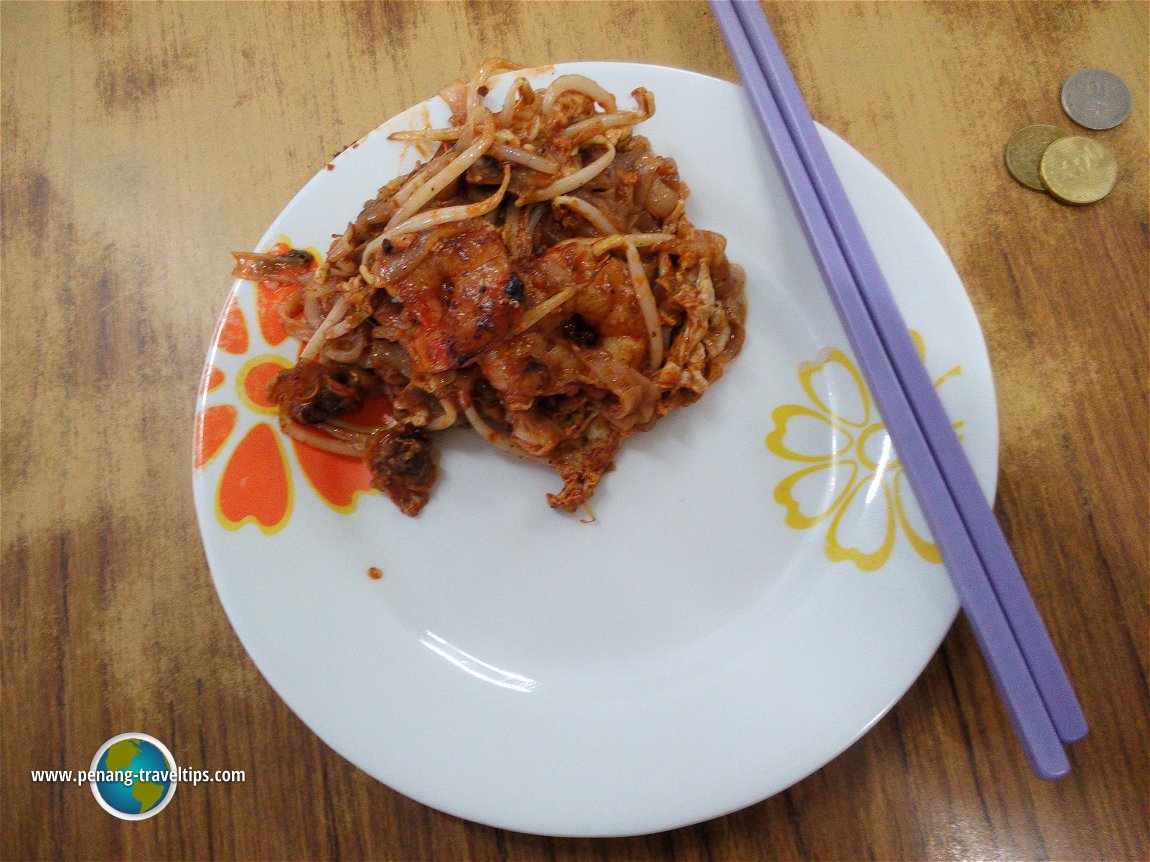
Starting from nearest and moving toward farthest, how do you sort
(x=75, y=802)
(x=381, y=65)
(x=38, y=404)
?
(x=75, y=802) → (x=38, y=404) → (x=381, y=65)

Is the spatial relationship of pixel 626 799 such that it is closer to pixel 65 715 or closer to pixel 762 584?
pixel 762 584

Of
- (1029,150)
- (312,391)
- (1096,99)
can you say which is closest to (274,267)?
(312,391)

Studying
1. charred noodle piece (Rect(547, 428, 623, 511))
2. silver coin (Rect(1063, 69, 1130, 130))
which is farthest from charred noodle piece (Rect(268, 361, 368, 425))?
silver coin (Rect(1063, 69, 1130, 130))

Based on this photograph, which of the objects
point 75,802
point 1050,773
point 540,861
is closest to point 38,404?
point 75,802

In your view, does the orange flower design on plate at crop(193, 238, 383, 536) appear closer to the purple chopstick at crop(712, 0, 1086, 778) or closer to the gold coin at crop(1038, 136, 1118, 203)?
the purple chopstick at crop(712, 0, 1086, 778)

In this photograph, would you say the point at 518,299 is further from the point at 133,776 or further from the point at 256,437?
the point at 133,776

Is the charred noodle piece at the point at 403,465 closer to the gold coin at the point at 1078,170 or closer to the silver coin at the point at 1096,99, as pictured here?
the gold coin at the point at 1078,170

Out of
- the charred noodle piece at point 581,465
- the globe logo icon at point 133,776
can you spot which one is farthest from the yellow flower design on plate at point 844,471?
the globe logo icon at point 133,776
